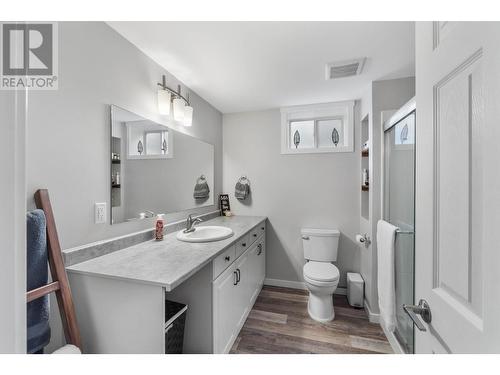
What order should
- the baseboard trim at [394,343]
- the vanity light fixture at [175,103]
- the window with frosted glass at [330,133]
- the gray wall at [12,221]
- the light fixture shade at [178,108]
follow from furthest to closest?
the window with frosted glass at [330,133]
the light fixture shade at [178,108]
the vanity light fixture at [175,103]
the baseboard trim at [394,343]
the gray wall at [12,221]

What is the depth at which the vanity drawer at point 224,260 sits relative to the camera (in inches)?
55.2

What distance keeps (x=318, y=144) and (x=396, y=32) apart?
1453mm

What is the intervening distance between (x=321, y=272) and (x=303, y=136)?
1664 millimetres

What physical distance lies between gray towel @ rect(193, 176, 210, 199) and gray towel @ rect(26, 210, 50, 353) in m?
1.42

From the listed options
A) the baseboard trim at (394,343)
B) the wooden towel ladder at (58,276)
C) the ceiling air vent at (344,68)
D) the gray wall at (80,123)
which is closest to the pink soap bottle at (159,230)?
the gray wall at (80,123)

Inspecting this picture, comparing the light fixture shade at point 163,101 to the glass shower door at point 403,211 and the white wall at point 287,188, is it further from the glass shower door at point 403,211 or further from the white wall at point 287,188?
the glass shower door at point 403,211

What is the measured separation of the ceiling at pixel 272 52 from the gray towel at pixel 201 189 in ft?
3.15

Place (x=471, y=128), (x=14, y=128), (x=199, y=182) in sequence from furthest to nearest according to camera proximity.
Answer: (x=199, y=182) → (x=471, y=128) → (x=14, y=128)

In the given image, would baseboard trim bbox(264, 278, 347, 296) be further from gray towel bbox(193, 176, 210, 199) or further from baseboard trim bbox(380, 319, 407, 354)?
gray towel bbox(193, 176, 210, 199)

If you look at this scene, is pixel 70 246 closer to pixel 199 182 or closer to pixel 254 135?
pixel 199 182

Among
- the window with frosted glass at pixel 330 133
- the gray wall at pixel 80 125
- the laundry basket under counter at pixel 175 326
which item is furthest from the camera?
the window with frosted glass at pixel 330 133

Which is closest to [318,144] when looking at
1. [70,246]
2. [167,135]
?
[167,135]

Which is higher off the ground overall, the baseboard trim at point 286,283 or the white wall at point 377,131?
the white wall at point 377,131
